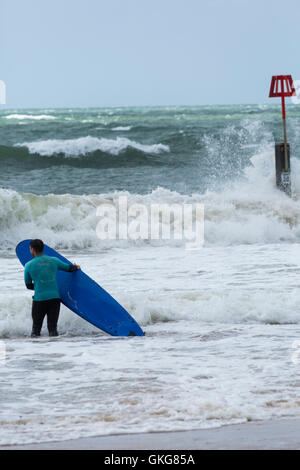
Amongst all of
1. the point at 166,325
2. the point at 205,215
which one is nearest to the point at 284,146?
the point at 205,215

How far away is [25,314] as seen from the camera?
7.33m

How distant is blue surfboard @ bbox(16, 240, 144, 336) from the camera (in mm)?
6703

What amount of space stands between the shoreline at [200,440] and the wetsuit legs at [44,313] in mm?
2807

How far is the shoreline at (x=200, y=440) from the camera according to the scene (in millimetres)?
3578

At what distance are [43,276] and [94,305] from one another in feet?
2.13

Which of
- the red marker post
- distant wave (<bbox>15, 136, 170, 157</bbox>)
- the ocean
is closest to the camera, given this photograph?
the ocean

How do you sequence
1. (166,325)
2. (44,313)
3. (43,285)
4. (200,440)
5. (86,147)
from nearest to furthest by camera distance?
(200,440) → (43,285) → (44,313) → (166,325) → (86,147)

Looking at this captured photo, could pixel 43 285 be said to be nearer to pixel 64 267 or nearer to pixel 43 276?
pixel 43 276

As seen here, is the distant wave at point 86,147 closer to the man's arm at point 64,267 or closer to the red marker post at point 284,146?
the red marker post at point 284,146

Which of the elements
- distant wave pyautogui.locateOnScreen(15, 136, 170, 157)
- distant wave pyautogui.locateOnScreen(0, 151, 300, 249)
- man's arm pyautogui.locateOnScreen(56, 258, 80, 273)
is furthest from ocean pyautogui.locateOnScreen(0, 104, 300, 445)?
distant wave pyautogui.locateOnScreen(15, 136, 170, 157)

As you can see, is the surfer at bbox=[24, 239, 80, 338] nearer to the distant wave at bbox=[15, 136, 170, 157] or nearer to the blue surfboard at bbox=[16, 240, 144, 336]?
the blue surfboard at bbox=[16, 240, 144, 336]

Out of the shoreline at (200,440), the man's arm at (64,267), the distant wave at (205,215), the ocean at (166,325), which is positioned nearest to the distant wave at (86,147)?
the ocean at (166,325)

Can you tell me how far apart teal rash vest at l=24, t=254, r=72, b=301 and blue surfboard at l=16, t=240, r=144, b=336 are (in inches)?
14.6

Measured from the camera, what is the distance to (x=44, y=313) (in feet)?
→ 21.6
